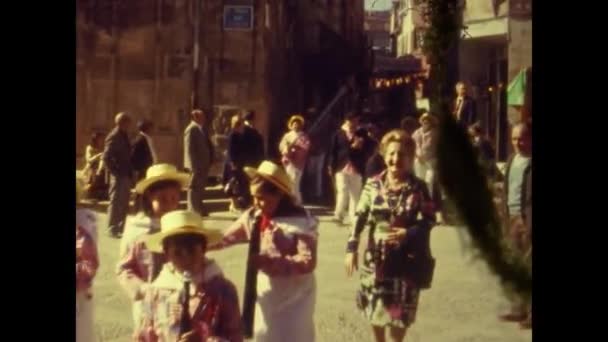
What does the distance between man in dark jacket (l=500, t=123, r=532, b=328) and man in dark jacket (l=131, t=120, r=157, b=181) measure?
4.84 feet

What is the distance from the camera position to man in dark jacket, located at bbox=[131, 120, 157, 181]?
478cm

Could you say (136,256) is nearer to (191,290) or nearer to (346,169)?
(191,290)

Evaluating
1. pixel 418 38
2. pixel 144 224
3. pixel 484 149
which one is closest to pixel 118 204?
pixel 144 224

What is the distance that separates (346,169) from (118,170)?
96cm

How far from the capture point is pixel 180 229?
463 centimetres

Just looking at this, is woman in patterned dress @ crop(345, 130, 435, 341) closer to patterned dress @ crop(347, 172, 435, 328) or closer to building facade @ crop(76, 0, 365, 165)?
patterned dress @ crop(347, 172, 435, 328)

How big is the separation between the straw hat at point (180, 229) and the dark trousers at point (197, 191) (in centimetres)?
3

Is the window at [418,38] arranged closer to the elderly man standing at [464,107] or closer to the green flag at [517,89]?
the elderly man standing at [464,107]

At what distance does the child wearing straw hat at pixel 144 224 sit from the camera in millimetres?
4699

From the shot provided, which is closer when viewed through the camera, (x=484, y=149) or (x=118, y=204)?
(x=484, y=149)

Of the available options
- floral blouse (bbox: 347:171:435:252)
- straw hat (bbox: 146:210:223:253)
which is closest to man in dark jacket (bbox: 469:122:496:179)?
floral blouse (bbox: 347:171:435:252)

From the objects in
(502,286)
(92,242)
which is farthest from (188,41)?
(502,286)
